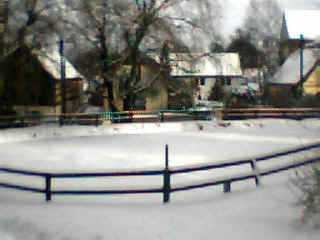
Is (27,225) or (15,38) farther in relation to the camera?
(15,38)

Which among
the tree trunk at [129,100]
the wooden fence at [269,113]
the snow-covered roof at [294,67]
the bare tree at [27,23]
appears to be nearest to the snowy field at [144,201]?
the wooden fence at [269,113]

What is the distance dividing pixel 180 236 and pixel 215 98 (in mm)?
49081

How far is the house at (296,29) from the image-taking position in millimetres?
56781

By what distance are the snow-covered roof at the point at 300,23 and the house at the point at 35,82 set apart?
33984 mm

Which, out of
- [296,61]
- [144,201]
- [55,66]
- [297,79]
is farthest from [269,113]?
[144,201]

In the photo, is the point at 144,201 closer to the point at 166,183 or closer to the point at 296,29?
the point at 166,183

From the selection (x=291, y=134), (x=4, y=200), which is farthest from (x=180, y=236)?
(x=291, y=134)

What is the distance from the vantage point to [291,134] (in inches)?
952

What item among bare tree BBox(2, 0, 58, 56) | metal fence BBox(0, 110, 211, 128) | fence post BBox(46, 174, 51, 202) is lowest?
fence post BBox(46, 174, 51, 202)

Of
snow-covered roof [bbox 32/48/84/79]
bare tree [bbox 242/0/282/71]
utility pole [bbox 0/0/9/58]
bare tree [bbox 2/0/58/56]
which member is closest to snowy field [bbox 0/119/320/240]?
utility pole [bbox 0/0/9/58]

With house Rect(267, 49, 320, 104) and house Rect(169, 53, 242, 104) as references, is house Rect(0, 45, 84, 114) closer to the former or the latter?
house Rect(169, 53, 242, 104)

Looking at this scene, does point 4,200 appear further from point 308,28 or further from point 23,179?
point 308,28

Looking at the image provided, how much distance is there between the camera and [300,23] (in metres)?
58.8

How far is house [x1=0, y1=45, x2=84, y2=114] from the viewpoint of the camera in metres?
30.1
